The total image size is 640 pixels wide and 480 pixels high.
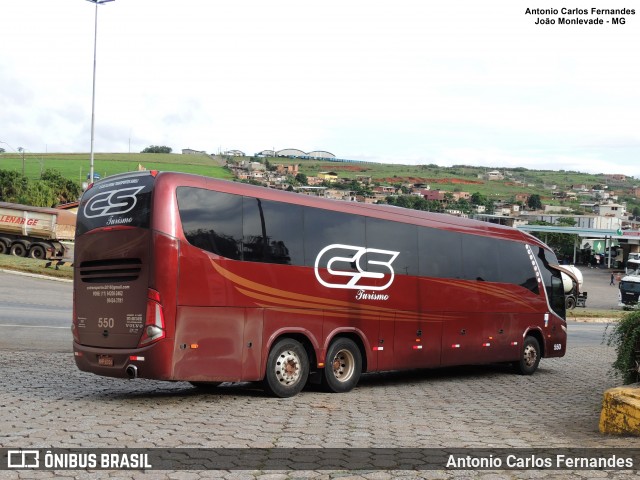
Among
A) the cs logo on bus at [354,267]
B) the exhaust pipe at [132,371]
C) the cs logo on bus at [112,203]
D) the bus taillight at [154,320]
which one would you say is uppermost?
the cs logo on bus at [112,203]

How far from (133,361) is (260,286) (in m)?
2.19

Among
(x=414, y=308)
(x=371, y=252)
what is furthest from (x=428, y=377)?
(x=371, y=252)

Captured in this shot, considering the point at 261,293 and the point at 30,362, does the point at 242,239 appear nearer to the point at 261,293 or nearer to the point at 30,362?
the point at 261,293

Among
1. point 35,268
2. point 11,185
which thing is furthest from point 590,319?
point 11,185

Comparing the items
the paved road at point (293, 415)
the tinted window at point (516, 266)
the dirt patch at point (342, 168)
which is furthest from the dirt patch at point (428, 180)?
the paved road at point (293, 415)

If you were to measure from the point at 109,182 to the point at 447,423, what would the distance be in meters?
6.03

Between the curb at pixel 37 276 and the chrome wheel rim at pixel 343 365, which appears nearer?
the chrome wheel rim at pixel 343 365

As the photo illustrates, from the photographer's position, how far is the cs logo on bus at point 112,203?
1093 centimetres

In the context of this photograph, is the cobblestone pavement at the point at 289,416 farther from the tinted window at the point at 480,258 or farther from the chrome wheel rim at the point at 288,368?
the tinted window at the point at 480,258

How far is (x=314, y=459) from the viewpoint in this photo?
7.32m

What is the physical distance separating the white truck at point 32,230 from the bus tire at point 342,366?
38.8 m

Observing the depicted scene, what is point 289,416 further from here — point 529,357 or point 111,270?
point 529,357

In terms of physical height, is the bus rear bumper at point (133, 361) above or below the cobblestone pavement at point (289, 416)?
above

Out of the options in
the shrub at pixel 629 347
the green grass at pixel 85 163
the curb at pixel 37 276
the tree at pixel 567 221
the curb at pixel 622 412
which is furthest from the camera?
the tree at pixel 567 221
